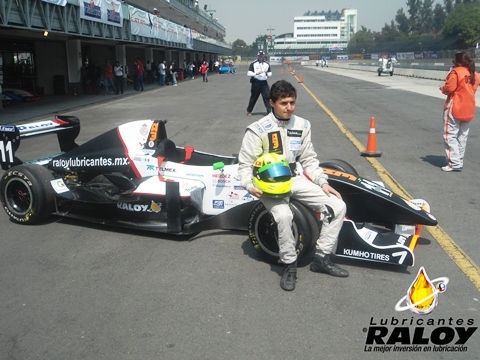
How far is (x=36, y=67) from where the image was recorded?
1113 inches

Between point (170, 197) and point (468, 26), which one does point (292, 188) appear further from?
point (468, 26)

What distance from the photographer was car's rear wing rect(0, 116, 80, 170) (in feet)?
19.8

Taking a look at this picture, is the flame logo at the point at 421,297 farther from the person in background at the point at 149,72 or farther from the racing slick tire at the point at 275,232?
the person in background at the point at 149,72

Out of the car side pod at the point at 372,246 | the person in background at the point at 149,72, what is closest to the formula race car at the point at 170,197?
the car side pod at the point at 372,246

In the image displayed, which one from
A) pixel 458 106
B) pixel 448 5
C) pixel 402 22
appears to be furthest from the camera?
pixel 402 22

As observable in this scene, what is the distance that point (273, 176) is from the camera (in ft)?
12.4

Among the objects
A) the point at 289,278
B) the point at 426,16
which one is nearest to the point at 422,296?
the point at 289,278

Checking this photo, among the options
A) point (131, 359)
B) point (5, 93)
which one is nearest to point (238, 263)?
point (131, 359)

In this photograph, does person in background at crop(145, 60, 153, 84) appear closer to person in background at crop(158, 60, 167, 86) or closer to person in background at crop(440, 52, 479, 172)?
person in background at crop(158, 60, 167, 86)

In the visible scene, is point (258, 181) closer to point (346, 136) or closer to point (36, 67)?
point (346, 136)

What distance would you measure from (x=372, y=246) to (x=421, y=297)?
0.64 meters

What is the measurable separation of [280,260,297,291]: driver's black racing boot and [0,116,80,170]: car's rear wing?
3.76m

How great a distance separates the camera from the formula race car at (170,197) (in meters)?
4.33

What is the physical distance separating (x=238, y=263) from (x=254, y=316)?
0.98 m
